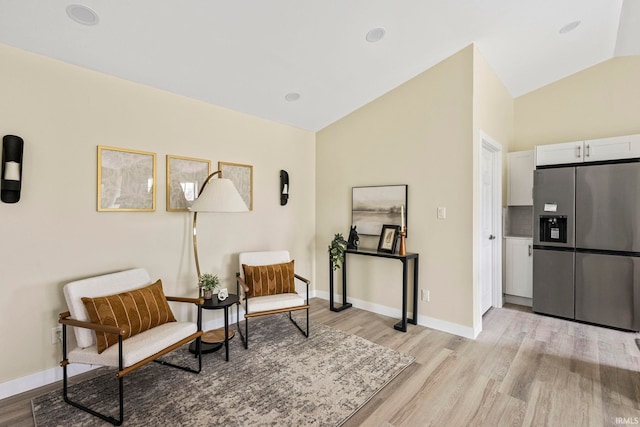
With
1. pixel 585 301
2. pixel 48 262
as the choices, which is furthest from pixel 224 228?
pixel 585 301

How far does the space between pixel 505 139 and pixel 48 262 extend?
17.1ft

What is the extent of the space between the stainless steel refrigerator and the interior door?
1.51 ft

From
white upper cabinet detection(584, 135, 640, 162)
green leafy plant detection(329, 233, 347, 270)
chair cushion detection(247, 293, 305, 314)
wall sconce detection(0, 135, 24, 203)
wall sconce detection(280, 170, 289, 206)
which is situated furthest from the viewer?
wall sconce detection(280, 170, 289, 206)

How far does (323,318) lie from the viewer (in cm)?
369

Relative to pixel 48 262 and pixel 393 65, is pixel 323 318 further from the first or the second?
pixel 393 65

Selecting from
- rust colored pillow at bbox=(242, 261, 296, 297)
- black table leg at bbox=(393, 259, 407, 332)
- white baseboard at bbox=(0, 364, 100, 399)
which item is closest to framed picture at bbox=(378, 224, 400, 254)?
black table leg at bbox=(393, 259, 407, 332)

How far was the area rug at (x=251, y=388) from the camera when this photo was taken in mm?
1944

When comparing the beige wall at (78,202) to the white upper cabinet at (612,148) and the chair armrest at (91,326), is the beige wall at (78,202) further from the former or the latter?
the white upper cabinet at (612,148)

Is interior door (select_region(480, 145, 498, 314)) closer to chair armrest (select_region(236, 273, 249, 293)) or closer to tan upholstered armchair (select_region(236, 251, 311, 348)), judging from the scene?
tan upholstered armchair (select_region(236, 251, 311, 348))

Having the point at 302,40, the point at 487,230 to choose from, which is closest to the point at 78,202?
the point at 302,40

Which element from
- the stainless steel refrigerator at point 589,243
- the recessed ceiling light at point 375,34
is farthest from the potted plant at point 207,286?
the stainless steel refrigerator at point 589,243

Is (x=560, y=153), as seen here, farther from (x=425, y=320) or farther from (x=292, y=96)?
(x=292, y=96)

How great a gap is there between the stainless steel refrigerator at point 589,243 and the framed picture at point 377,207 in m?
1.70

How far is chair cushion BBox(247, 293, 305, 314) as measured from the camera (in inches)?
116
